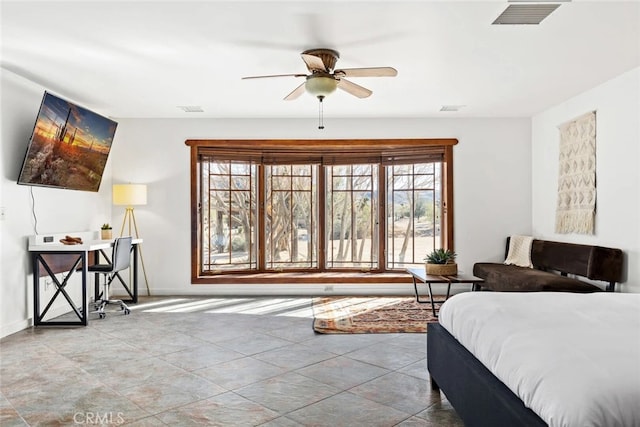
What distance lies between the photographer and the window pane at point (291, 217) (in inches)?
277


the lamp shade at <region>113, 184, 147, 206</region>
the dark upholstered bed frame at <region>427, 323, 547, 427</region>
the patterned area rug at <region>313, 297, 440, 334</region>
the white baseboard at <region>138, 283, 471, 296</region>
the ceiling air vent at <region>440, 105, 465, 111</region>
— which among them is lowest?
the patterned area rug at <region>313, 297, 440, 334</region>

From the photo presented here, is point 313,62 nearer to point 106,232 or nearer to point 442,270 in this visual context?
point 442,270

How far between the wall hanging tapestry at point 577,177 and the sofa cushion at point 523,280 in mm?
622

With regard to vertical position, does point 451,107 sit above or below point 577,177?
above

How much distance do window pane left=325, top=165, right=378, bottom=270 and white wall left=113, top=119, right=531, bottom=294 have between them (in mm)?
593

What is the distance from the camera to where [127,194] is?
613cm

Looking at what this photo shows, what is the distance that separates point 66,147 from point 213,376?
325 centimetres

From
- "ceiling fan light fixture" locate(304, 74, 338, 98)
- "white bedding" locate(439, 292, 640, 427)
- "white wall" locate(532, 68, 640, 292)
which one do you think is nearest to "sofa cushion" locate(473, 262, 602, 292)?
"white wall" locate(532, 68, 640, 292)

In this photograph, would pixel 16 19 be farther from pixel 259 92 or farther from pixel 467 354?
pixel 467 354

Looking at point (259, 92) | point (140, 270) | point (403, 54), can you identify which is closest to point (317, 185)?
point (259, 92)

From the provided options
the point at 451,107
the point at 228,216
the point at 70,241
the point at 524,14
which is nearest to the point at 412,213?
the point at 451,107


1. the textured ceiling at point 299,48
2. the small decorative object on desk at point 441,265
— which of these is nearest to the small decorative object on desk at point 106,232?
the textured ceiling at point 299,48

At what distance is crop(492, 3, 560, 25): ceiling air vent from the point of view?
3.10 meters

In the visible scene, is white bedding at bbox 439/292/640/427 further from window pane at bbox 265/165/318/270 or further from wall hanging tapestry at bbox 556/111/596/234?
window pane at bbox 265/165/318/270
